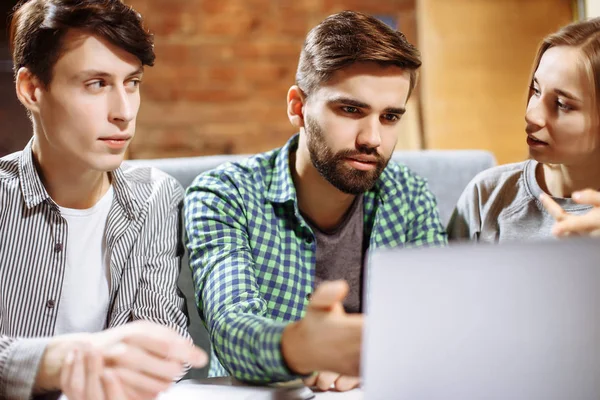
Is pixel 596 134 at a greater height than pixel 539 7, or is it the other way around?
pixel 539 7

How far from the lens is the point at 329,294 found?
674mm

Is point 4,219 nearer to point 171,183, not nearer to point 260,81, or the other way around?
point 171,183

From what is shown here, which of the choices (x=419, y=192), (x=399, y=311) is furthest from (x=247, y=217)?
(x=399, y=311)

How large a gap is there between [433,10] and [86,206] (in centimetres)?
214

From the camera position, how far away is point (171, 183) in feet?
4.24

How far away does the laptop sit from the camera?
531 mm

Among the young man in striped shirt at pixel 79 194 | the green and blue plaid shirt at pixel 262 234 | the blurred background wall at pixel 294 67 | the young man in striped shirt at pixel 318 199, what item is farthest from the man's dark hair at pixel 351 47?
the blurred background wall at pixel 294 67

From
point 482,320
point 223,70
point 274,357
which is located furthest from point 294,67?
point 482,320

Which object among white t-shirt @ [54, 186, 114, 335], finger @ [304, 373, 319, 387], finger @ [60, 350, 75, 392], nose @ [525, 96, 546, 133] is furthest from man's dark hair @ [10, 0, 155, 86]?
nose @ [525, 96, 546, 133]

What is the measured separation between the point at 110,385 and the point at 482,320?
450mm

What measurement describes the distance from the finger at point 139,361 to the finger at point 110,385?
0.05 ft

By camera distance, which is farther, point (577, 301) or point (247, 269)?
point (247, 269)

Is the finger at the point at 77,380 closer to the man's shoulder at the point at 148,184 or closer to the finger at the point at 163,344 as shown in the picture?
the finger at the point at 163,344

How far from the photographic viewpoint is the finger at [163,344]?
725mm
